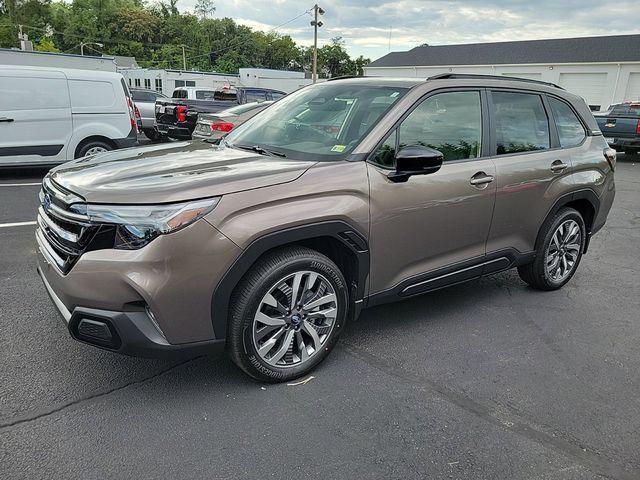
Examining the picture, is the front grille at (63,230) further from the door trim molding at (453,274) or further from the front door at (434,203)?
the door trim molding at (453,274)

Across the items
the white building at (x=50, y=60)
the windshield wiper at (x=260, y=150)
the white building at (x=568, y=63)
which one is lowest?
the windshield wiper at (x=260, y=150)

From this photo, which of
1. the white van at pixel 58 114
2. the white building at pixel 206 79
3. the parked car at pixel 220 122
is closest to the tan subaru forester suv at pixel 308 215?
the parked car at pixel 220 122

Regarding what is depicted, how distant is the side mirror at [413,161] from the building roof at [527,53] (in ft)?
115

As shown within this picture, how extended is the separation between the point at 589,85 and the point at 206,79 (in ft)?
85.9

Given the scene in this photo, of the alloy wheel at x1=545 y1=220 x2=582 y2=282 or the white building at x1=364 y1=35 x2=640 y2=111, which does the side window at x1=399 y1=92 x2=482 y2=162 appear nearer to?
the alloy wheel at x1=545 y1=220 x2=582 y2=282

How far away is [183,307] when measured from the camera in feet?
8.48

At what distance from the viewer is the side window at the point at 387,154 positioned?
128 inches

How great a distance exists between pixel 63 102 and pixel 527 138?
25.5 ft

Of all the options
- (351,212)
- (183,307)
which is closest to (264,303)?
(183,307)

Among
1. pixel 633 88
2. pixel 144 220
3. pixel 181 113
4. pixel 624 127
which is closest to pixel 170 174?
pixel 144 220

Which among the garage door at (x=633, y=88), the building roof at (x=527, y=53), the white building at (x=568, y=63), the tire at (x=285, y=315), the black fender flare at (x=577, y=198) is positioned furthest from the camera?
the building roof at (x=527, y=53)

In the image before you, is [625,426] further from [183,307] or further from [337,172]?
[183,307]

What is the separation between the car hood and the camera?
260 centimetres

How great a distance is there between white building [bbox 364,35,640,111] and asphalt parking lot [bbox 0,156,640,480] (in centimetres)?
2637
